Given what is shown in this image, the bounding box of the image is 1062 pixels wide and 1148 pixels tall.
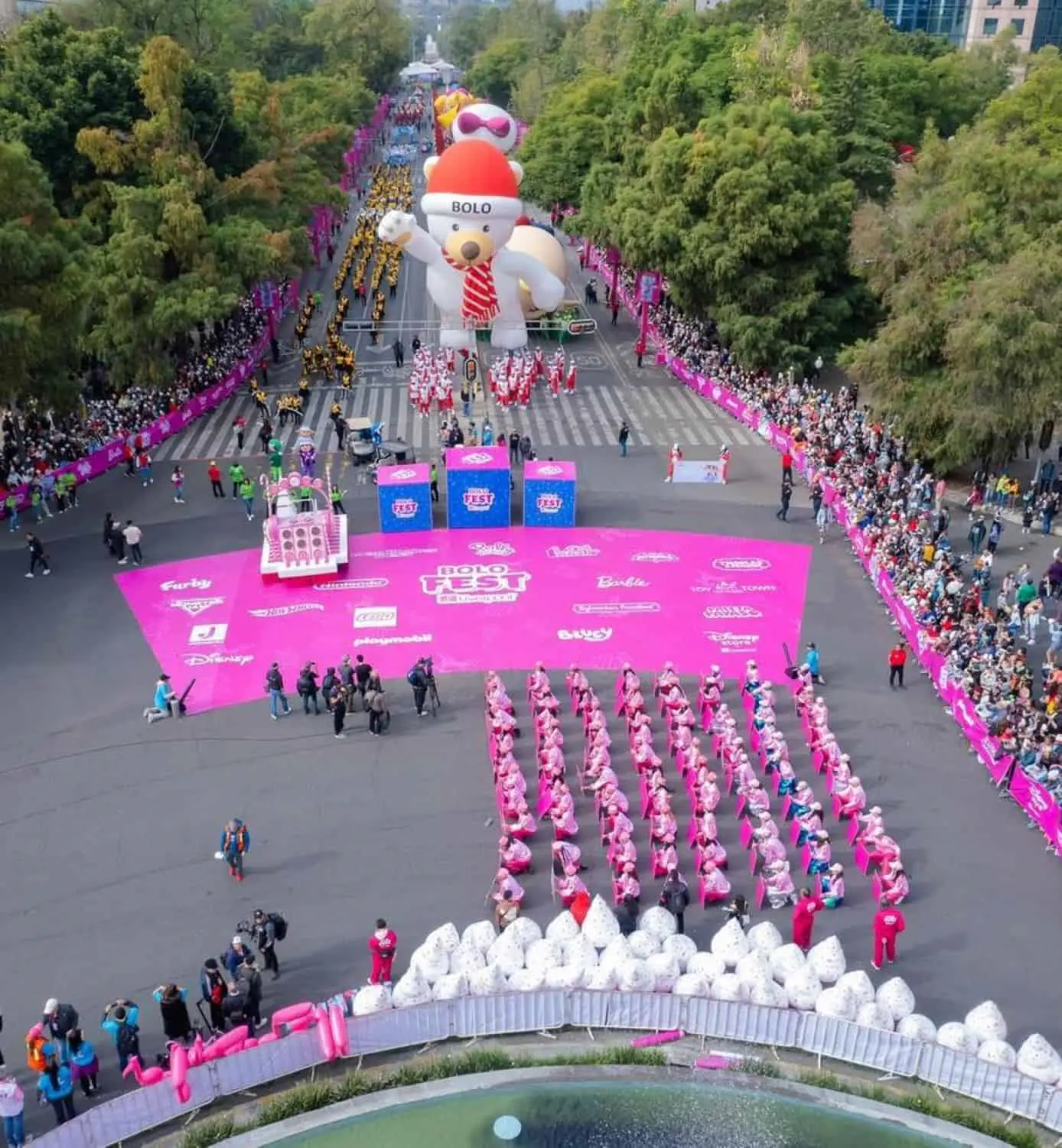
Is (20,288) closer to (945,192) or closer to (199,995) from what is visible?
(199,995)

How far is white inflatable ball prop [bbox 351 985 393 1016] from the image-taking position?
12.0 metres

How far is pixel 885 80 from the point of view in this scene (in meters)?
49.6

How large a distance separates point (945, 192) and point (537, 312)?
656 inches

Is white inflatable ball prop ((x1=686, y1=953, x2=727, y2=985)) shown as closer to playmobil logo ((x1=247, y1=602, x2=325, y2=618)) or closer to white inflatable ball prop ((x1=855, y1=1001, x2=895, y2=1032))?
white inflatable ball prop ((x1=855, y1=1001, x2=895, y2=1032))

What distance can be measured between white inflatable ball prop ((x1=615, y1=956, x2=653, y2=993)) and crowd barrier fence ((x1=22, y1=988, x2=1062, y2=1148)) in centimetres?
8

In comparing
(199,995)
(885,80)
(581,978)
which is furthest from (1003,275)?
(885,80)

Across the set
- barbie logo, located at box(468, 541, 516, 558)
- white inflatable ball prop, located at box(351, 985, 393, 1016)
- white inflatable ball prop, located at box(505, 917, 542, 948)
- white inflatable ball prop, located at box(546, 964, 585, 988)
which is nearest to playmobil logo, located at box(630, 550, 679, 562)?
barbie logo, located at box(468, 541, 516, 558)

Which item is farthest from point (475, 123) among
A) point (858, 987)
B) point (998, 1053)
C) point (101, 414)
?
point (998, 1053)

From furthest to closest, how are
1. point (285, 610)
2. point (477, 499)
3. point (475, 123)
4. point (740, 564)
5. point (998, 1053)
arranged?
1. point (475, 123)
2. point (477, 499)
3. point (740, 564)
4. point (285, 610)
5. point (998, 1053)

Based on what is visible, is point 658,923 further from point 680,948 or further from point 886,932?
point 886,932

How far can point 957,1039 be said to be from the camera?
38.3 feet

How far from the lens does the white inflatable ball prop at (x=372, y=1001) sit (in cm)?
1204

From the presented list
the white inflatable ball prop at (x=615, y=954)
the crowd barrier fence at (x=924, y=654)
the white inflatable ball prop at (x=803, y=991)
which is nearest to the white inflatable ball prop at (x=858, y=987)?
the white inflatable ball prop at (x=803, y=991)

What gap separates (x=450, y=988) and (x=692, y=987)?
2.74m
